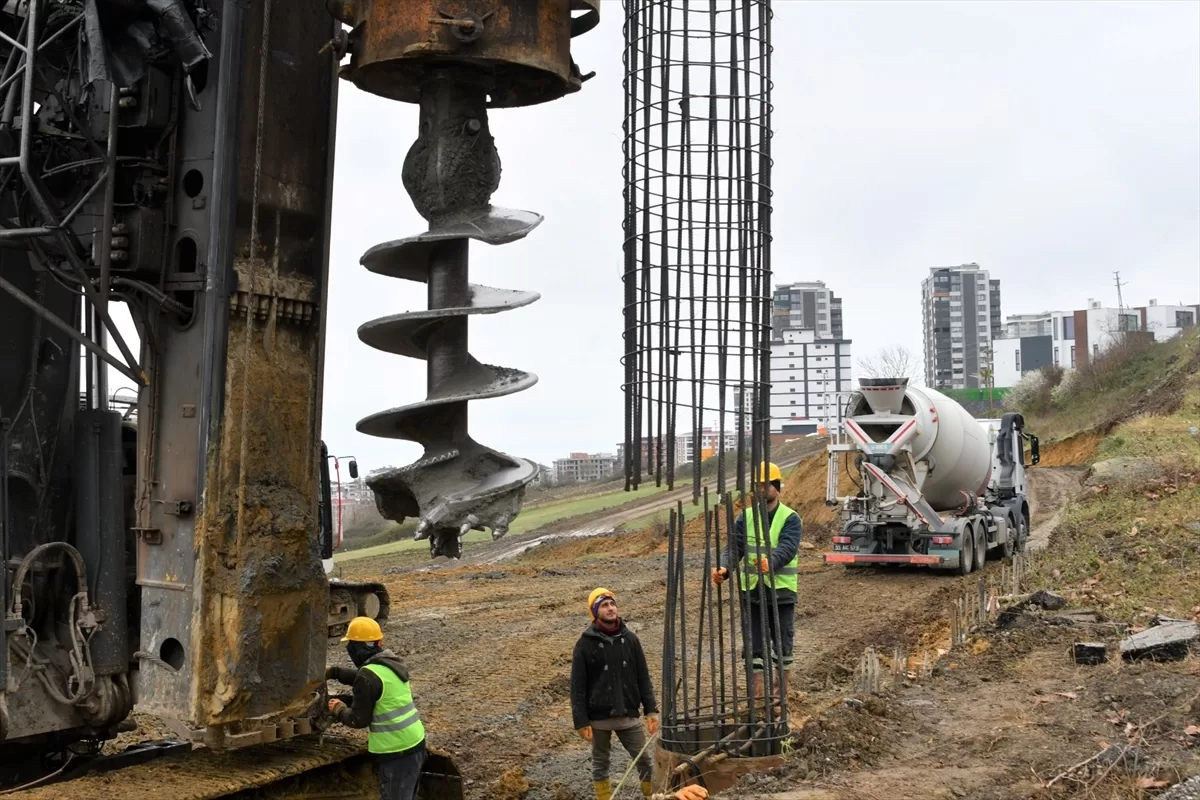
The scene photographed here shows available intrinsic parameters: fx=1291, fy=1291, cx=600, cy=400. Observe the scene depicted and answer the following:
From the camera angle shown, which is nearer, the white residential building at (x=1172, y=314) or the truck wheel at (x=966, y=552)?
the truck wheel at (x=966, y=552)

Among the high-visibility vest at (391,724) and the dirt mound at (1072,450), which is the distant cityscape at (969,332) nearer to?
the dirt mound at (1072,450)

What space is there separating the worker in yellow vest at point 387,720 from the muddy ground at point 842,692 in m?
1.76

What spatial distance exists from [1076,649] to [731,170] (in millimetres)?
6714

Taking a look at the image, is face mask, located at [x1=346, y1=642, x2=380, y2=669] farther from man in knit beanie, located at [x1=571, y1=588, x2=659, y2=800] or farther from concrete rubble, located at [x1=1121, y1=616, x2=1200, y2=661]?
concrete rubble, located at [x1=1121, y1=616, x2=1200, y2=661]

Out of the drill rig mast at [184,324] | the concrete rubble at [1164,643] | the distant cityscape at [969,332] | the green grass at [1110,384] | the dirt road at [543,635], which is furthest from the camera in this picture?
the distant cityscape at [969,332]

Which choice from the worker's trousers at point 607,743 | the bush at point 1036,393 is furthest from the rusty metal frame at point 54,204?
the bush at point 1036,393

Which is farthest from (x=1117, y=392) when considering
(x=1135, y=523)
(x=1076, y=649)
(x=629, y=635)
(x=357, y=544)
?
(x=629, y=635)

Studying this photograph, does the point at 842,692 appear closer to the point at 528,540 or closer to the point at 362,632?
the point at 362,632

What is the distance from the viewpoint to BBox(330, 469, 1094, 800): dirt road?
9.19m

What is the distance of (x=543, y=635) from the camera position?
14617 mm

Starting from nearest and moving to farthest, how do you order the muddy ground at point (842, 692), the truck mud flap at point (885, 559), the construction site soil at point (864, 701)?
the construction site soil at point (864, 701), the muddy ground at point (842, 692), the truck mud flap at point (885, 559)

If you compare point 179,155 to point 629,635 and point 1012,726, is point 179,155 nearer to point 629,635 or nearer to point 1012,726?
point 629,635

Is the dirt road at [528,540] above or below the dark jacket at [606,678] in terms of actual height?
below

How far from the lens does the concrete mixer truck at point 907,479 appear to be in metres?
17.7
